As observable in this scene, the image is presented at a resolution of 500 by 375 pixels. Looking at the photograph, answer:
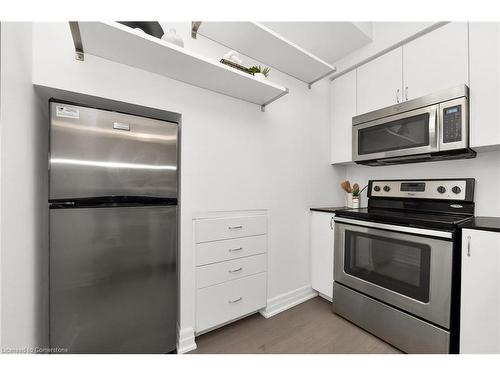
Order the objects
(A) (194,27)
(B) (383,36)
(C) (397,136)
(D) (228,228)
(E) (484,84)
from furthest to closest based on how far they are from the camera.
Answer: (B) (383,36) < (C) (397,136) < (D) (228,228) < (A) (194,27) < (E) (484,84)

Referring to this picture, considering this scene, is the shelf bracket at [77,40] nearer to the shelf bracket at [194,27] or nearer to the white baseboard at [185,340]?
the shelf bracket at [194,27]

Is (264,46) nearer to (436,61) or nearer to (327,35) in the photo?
(327,35)

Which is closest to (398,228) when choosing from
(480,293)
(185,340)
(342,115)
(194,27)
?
(480,293)

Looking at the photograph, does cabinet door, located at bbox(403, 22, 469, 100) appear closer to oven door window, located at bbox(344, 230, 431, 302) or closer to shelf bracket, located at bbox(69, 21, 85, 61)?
oven door window, located at bbox(344, 230, 431, 302)

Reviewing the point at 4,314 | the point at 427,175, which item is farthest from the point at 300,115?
the point at 4,314

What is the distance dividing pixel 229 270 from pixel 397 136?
170 cm

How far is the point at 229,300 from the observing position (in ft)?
5.16

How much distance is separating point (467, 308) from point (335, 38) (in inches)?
85.1

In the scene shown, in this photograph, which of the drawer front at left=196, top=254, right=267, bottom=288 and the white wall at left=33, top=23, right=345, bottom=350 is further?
the drawer front at left=196, top=254, right=267, bottom=288

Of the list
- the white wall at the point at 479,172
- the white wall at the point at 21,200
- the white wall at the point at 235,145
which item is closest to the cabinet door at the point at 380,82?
the white wall at the point at 235,145

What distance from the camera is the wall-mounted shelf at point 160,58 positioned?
1.00 m

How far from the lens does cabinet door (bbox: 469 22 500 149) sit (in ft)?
4.19

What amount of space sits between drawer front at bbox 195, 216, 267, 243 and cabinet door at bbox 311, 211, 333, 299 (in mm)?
607

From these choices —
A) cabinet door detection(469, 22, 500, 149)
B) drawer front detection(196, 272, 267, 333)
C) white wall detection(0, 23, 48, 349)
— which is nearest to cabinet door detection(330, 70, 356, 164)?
cabinet door detection(469, 22, 500, 149)
